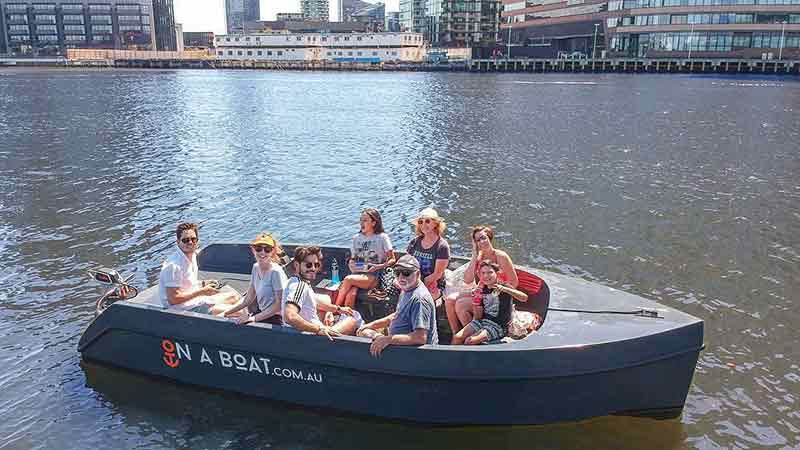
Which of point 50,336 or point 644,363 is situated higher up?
point 644,363

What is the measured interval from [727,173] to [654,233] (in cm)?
1042

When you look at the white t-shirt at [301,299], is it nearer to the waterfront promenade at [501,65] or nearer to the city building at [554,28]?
the waterfront promenade at [501,65]

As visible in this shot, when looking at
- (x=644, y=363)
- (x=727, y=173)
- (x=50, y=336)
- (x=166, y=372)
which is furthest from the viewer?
(x=727, y=173)

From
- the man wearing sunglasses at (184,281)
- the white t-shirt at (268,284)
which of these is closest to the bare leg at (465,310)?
the white t-shirt at (268,284)

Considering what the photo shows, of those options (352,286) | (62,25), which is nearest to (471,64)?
(62,25)

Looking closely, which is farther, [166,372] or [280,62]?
[280,62]

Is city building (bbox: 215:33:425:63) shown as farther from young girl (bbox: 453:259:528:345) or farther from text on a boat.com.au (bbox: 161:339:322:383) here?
young girl (bbox: 453:259:528:345)

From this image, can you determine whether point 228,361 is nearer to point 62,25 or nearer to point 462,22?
point 462,22

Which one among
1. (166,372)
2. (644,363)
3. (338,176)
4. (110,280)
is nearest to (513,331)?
(644,363)

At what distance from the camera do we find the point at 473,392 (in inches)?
294

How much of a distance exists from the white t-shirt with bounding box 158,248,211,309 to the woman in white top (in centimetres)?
92

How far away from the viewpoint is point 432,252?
9.25 m

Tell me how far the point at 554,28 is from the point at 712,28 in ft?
132

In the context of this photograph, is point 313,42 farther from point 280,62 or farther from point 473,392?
point 473,392
